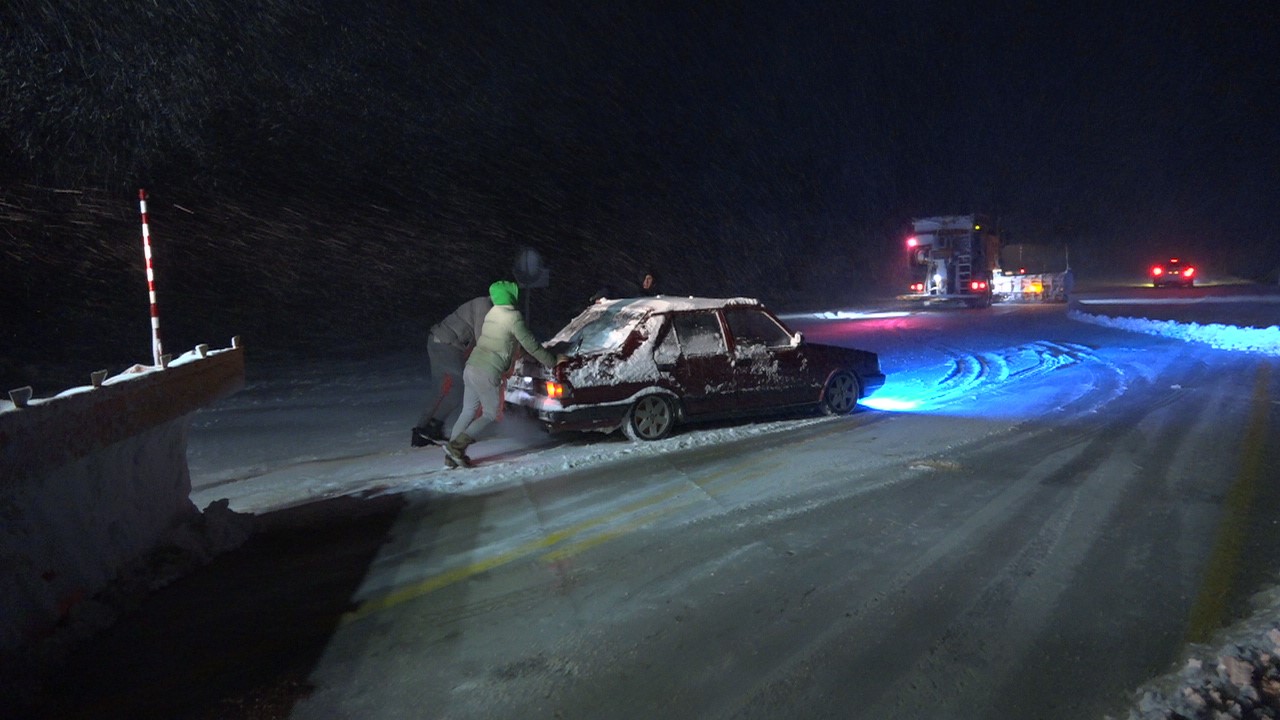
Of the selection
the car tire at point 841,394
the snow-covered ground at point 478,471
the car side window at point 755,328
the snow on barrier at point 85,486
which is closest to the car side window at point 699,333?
the car side window at point 755,328

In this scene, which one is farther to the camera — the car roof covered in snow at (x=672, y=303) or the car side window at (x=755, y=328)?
the car side window at (x=755, y=328)

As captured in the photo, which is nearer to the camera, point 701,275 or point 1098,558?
point 1098,558

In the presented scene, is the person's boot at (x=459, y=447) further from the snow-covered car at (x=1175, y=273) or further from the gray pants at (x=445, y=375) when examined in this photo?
the snow-covered car at (x=1175, y=273)

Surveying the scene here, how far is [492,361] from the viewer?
7.11 m

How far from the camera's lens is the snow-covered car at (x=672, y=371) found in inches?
314

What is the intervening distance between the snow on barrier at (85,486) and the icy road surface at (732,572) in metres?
0.38

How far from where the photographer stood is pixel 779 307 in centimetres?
4216

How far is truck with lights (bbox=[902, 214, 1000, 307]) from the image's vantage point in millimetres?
31141

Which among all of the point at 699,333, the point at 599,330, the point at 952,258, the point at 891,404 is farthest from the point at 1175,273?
the point at 599,330

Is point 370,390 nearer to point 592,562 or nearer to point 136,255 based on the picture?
point 592,562

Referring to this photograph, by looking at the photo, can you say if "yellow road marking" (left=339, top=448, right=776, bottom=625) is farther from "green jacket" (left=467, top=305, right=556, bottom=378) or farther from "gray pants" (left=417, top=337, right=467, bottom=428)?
"gray pants" (left=417, top=337, right=467, bottom=428)

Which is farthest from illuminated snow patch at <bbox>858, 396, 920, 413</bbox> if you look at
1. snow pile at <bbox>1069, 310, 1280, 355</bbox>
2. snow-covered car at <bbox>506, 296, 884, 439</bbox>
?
snow pile at <bbox>1069, 310, 1280, 355</bbox>

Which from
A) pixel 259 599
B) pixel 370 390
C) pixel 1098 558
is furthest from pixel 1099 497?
pixel 370 390

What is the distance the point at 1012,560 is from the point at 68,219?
2840 cm
